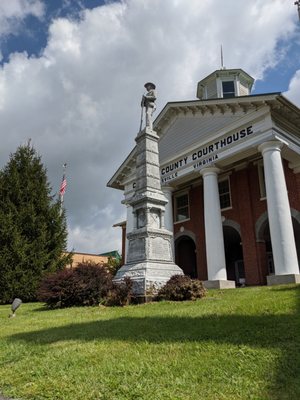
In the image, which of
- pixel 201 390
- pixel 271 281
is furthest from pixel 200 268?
pixel 201 390

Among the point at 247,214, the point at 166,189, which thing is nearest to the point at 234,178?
the point at 247,214

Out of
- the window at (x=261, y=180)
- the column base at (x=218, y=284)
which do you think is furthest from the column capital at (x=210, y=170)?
the column base at (x=218, y=284)

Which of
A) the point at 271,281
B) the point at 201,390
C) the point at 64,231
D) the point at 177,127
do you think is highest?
the point at 177,127

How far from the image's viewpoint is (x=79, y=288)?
11.0 meters

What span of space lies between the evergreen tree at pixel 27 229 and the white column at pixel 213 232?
7746 mm

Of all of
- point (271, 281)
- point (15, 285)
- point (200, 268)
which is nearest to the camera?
point (271, 281)

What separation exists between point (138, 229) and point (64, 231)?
892 centimetres

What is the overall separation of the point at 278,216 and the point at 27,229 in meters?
12.4

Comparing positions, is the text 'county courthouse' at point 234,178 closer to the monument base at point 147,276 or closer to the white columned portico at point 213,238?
the white columned portico at point 213,238

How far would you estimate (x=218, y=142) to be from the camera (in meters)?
18.8

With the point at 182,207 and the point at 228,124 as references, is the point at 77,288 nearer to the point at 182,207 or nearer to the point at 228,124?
the point at 228,124

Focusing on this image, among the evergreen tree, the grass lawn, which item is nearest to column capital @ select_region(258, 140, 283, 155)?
the grass lawn

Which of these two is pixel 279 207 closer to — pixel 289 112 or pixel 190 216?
pixel 289 112

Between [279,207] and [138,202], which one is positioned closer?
[138,202]
